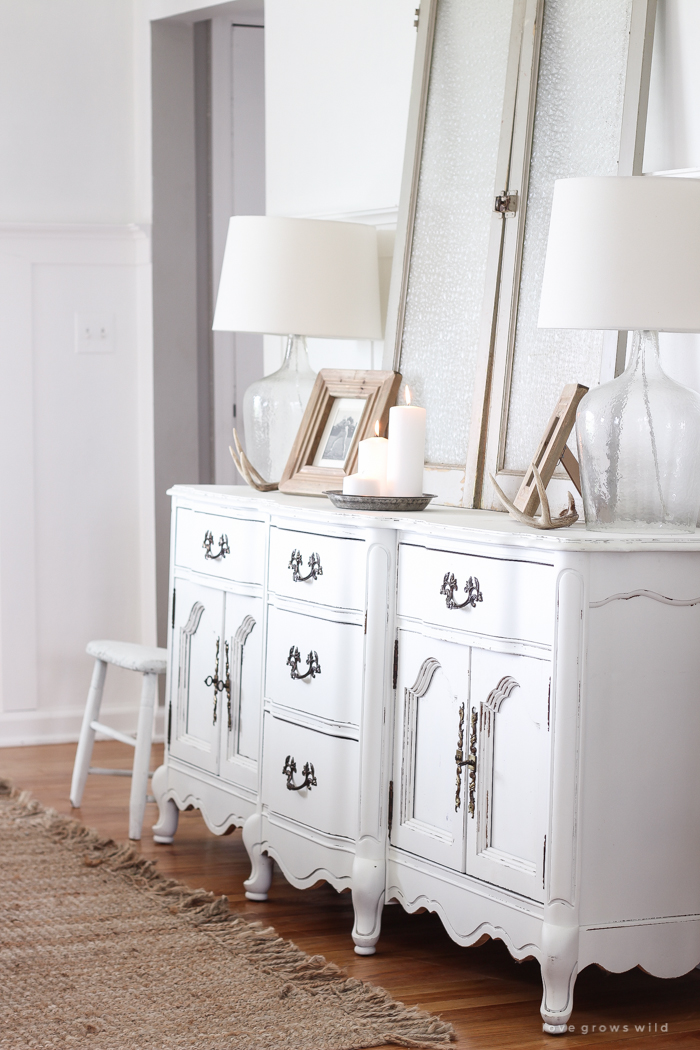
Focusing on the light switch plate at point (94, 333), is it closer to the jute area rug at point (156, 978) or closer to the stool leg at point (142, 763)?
the stool leg at point (142, 763)

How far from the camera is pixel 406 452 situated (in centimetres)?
270

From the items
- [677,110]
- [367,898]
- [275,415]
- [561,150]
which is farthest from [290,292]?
[367,898]

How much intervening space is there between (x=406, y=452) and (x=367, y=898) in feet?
2.77

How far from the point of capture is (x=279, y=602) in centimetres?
283

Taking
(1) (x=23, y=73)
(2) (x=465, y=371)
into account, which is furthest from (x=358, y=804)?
(1) (x=23, y=73)

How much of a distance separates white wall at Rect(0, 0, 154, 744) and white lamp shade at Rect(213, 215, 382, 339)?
1287mm

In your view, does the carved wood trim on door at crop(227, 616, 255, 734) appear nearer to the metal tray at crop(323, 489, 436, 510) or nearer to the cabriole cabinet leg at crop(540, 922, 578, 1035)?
the metal tray at crop(323, 489, 436, 510)

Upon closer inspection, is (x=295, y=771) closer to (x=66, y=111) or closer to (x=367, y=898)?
(x=367, y=898)

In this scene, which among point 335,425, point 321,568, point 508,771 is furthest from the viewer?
point 335,425

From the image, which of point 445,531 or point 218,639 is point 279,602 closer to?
point 218,639

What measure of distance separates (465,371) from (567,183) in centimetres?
70

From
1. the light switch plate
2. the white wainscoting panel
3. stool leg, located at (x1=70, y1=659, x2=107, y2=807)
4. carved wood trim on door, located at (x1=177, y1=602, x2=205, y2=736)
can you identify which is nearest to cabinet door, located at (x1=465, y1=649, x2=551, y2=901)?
carved wood trim on door, located at (x1=177, y1=602, x2=205, y2=736)

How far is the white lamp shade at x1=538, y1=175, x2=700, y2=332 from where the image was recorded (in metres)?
2.23

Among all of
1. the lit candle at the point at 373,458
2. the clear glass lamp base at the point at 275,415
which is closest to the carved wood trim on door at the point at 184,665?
the clear glass lamp base at the point at 275,415
